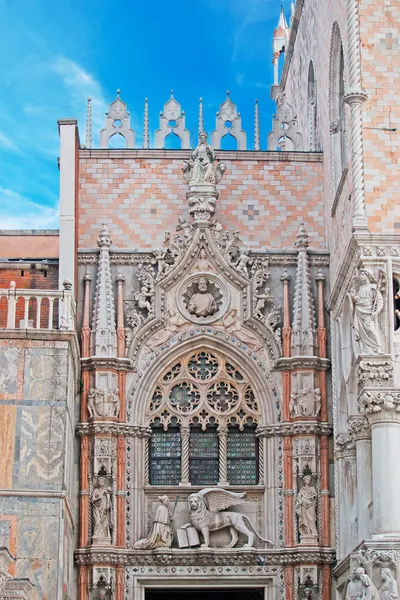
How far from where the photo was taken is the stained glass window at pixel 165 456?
2116cm

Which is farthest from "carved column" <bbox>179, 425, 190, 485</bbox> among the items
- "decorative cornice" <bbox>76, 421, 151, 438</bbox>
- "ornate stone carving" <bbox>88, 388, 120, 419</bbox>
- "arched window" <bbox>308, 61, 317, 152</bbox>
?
"arched window" <bbox>308, 61, 317, 152</bbox>

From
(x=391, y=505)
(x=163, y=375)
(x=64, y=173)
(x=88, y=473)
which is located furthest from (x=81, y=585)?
(x=64, y=173)

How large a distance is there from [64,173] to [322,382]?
4907 millimetres

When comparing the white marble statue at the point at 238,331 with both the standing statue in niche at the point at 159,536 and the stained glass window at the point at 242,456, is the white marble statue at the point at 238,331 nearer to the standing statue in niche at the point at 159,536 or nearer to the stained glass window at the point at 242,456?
the stained glass window at the point at 242,456

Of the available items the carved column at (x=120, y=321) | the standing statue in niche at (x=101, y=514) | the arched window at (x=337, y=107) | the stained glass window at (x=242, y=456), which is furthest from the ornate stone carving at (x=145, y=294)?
the arched window at (x=337, y=107)

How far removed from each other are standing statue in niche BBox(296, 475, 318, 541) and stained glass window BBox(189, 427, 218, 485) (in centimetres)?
136

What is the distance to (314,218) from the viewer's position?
2238 cm

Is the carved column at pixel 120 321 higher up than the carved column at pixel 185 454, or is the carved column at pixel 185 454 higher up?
the carved column at pixel 120 321

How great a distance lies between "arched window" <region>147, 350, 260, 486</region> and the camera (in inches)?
834

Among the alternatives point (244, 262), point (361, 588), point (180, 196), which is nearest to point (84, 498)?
point (244, 262)

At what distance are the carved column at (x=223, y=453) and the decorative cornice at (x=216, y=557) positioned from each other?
112cm

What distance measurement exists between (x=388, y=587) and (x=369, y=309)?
3.50m

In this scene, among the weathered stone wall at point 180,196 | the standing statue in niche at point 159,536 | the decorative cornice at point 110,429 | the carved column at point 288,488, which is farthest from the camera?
the weathered stone wall at point 180,196

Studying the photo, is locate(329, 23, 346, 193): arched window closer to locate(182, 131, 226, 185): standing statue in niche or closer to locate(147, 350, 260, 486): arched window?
locate(182, 131, 226, 185): standing statue in niche
